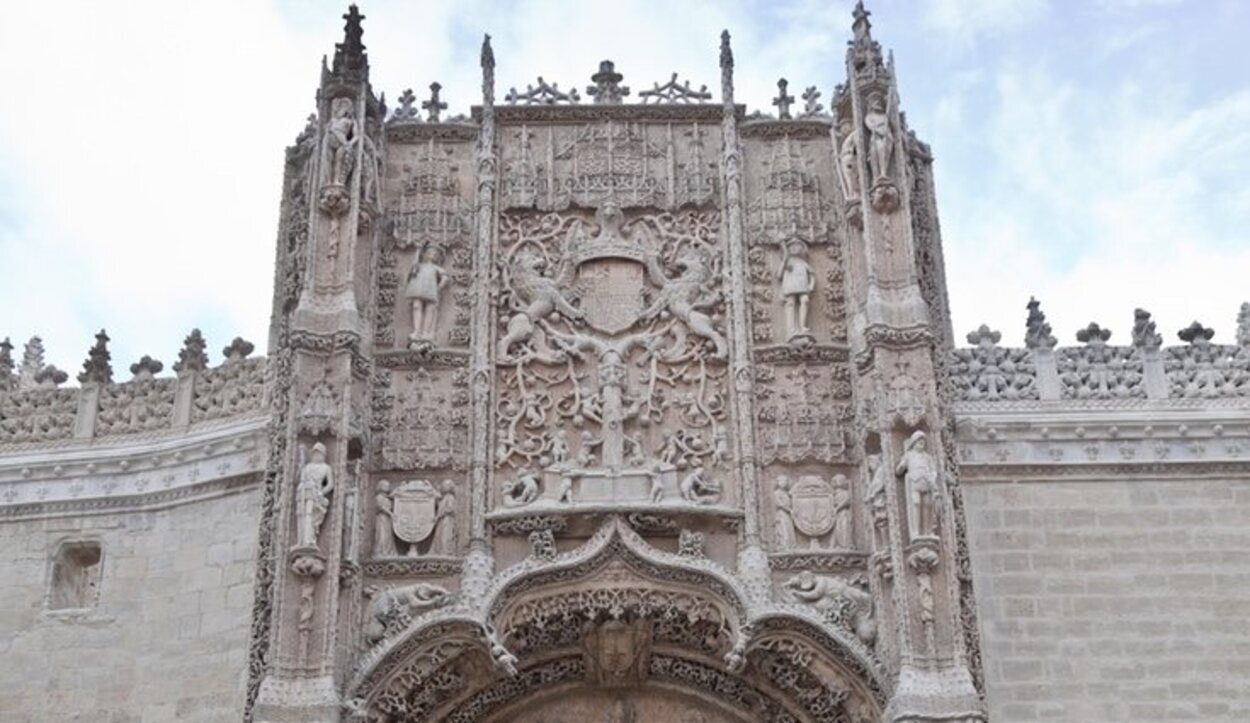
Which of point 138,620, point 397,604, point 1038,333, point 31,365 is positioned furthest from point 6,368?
point 1038,333

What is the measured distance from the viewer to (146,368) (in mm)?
15805

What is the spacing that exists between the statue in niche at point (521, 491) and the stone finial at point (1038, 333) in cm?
483

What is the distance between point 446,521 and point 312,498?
1259mm

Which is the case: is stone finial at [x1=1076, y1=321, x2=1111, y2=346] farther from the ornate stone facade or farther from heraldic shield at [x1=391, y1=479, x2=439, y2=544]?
heraldic shield at [x1=391, y1=479, x2=439, y2=544]

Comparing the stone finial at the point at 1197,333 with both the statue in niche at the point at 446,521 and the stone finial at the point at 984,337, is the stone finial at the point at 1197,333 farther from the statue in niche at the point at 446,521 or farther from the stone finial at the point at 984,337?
the statue in niche at the point at 446,521

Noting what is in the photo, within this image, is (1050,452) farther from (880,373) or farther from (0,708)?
(0,708)

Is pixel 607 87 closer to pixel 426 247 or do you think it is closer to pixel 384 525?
pixel 426 247

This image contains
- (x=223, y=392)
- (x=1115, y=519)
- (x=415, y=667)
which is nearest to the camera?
(x=415, y=667)

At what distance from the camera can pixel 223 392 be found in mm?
15422

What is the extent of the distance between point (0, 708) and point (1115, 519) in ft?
32.1

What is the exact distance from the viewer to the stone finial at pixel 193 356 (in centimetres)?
1560

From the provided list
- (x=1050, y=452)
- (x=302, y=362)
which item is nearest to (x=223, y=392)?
(x=302, y=362)

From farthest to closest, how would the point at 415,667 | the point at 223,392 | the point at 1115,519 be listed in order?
1. the point at 223,392
2. the point at 1115,519
3. the point at 415,667

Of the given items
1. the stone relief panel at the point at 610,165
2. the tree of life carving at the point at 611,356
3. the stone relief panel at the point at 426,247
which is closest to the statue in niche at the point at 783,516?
the tree of life carving at the point at 611,356
